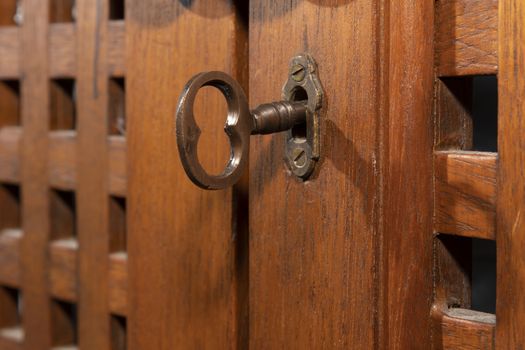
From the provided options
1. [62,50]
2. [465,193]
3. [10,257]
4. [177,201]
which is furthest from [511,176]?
[10,257]

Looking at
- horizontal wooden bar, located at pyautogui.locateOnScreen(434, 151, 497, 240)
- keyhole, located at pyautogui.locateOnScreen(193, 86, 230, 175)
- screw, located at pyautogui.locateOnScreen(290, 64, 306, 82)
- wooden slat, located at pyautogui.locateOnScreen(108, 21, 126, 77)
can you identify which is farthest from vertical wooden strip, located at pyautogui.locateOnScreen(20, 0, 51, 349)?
horizontal wooden bar, located at pyautogui.locateOnScreen(434, 151, 497, 240)

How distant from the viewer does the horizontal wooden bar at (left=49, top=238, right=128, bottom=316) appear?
82 centimetres

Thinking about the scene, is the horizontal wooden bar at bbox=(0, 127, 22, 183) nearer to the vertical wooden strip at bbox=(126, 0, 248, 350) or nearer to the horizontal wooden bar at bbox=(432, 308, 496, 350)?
the vertical wooden strip at bbox=(126, 0, 248, 350)

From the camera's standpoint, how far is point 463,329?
1.94ft

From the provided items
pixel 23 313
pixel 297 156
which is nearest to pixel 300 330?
pixel 297 156

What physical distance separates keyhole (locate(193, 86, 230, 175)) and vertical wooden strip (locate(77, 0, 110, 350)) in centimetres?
16

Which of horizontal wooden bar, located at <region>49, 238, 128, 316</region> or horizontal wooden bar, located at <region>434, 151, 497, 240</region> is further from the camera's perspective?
horizontal wooden bar, located at <region>49, 238, 128, 316</region>

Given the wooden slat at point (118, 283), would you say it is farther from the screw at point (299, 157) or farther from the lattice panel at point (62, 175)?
the screw at point (299, 157)

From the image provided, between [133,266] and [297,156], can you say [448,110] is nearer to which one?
[297,156]

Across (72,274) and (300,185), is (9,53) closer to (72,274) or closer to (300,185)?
(72,274)

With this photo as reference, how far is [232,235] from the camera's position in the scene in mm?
697

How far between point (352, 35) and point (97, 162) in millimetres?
347

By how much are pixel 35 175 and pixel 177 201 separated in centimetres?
25

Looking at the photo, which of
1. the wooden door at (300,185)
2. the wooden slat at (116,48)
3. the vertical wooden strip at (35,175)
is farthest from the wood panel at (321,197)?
the vertical wooden strip at (35,175)
